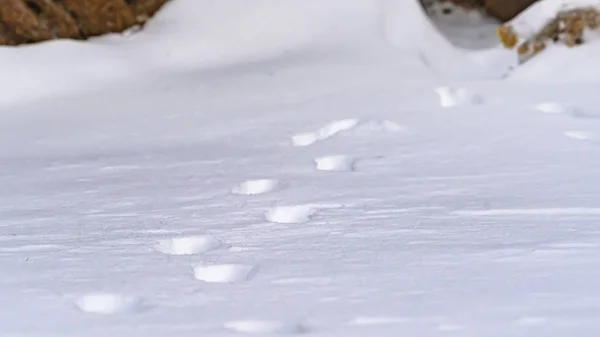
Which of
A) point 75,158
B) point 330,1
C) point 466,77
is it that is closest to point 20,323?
point 75,158

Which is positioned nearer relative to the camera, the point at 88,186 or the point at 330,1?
the point at 88,186

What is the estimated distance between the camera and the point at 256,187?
1938 millimetres

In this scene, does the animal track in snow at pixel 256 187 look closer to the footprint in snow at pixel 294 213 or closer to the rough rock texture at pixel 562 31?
the footprint in snow at pixel 294 213

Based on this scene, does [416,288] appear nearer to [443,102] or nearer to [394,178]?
[394,178]

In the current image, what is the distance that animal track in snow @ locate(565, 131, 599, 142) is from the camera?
2.19m

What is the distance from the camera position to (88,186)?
2031 millimetres

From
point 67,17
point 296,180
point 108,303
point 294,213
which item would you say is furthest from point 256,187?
point 67,17

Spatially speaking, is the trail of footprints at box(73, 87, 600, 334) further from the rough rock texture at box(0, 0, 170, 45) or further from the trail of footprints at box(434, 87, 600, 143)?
the rough rock texture at box(0, 0, 170, 45)

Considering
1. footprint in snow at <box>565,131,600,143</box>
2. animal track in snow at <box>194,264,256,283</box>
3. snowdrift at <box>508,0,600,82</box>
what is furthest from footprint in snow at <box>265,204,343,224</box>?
snowdrift at <box>508,0,600,82</box>

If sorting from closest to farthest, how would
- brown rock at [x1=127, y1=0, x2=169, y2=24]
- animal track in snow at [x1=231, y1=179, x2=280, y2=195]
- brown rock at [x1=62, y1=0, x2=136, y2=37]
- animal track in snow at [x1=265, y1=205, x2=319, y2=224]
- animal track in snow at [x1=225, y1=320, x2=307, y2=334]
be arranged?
animal track in snow at [x1=225, y1=320, x2=307, y2=334], animal track in snow at [x1=265, y1=205, x2=319, y2=224], animal track in snow at [x1=231, y1=179, x2=280, y2=195], brown rock at [x1=62, y1=0, x2=136, y2=37], brown rock at [x1=127, y1=0, x2=169, y2=24]

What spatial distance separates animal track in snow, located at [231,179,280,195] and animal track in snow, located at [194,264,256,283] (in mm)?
591

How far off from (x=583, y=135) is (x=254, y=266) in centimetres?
130

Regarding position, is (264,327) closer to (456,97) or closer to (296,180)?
(296,180)

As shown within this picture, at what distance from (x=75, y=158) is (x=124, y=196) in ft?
1.85
